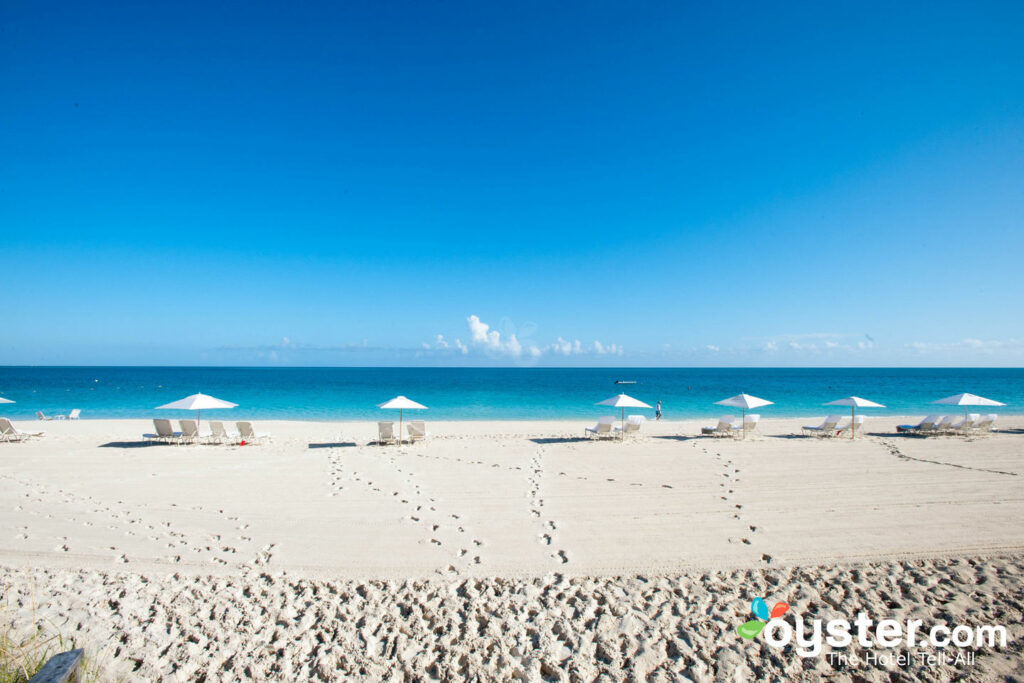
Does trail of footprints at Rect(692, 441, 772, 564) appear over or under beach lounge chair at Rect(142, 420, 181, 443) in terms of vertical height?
under

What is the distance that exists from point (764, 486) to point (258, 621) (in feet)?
25.2

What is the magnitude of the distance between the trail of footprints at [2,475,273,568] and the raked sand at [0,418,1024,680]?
0.05 m

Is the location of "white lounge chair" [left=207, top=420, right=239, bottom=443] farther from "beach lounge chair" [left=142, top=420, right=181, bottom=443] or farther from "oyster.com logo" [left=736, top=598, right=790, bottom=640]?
"oyster.com logo" [left=736, top=598, right=790, bottom=640]

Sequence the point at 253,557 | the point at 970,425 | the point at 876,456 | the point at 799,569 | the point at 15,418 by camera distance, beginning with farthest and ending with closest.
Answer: the point at 15,418
the point at 970,425
the point at 876,456
the point at 253,557
the point at 799,569

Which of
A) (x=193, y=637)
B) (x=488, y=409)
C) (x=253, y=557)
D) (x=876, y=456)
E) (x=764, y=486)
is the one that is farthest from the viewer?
(x=488, y=409)

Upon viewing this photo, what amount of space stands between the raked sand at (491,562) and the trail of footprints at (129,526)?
45 millimetres

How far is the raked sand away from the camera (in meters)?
3.60

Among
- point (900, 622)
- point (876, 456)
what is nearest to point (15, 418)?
point (900, 622)

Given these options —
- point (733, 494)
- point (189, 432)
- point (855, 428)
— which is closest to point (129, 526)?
point (189, 432)

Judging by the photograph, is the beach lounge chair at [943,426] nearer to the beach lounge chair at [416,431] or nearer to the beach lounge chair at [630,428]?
the beach lounge chair at [630,428]

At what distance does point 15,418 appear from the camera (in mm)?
22469

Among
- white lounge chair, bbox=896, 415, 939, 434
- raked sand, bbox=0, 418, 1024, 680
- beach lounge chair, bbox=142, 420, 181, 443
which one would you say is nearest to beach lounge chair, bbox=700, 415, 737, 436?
raked sand, bbox=0, 418, 1024, 680

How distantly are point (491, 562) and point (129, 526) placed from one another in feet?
16.0

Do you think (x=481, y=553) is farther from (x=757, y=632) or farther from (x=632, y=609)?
(x=757, y=632)
